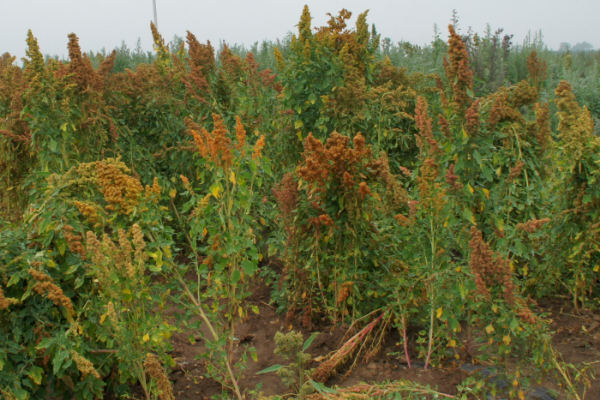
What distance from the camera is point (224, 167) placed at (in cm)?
260

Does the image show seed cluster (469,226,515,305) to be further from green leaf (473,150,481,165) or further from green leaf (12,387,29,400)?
green leaf (12,387,29,400)

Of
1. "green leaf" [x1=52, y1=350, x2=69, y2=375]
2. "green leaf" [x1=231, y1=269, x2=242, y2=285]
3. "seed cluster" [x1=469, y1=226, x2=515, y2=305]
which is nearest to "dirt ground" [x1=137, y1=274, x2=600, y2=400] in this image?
"seed cluster" [x1=469, y1=226, x2=515, y2=305]

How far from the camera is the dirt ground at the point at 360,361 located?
2689mm

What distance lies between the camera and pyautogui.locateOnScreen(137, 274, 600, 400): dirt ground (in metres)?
2.69

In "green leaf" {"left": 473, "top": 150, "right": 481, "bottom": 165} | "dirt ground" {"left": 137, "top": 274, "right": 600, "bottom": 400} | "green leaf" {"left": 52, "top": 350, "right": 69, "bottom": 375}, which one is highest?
"green leaf" {"left": 473, "top": 150, "right": 481, "bottom": 165}

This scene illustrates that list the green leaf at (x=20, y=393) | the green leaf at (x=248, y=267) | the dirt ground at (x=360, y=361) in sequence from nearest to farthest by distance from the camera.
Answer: the green leaf at (x=20, y=393)
the green leaf at (x=248, y=267)
the dirt ground at (x=360, y=361)

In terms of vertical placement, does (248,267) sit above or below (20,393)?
above

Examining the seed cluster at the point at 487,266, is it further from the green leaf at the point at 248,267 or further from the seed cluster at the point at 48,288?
the seed cluster at the point at 48,288

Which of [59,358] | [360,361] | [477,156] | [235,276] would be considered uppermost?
[477,156]

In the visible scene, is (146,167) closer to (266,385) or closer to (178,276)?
(178,276)

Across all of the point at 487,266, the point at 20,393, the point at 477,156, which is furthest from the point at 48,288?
the point at 477,156

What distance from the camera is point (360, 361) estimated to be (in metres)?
2.96

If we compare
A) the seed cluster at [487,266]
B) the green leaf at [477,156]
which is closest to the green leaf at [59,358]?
the seed cluster at [487,266]

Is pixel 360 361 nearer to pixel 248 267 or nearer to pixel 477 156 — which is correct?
pixel 248 267
